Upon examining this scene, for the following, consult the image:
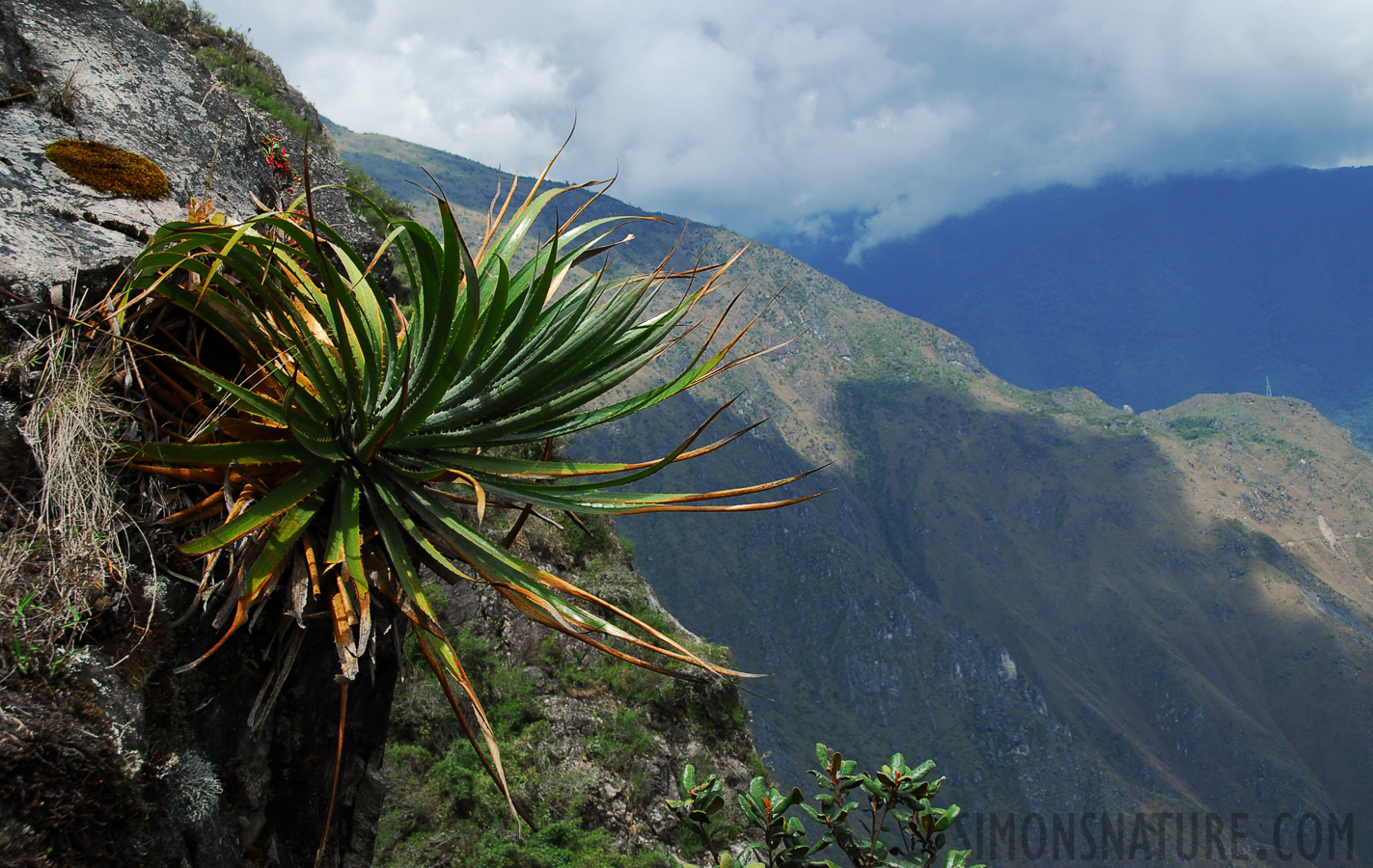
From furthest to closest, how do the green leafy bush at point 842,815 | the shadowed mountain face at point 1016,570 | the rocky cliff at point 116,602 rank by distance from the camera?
1. the shadowed mountain face at point 1016,570
2. the green leafy bush at point 842,815
3. the rocky cliff at point 116,602

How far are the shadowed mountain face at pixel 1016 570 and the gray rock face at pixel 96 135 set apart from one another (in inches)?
3543

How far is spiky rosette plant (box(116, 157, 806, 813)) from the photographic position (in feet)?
7.14

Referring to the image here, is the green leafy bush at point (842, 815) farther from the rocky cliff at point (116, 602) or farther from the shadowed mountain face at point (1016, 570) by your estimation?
the shadowed mountain face at point (1016, 570)

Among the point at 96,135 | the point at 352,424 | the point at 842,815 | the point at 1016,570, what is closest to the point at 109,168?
the point at 96,135

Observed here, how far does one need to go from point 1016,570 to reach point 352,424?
171m

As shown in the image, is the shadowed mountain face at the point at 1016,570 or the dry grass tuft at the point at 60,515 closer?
the dry grass tuft at the point at 60,515

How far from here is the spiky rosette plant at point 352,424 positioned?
85.7 inches

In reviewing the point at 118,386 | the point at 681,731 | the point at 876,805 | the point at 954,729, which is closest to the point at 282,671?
the point at 118,386

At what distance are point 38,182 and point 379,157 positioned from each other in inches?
7720

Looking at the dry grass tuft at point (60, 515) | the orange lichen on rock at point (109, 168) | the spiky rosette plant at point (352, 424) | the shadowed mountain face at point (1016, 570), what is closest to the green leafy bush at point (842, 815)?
the spiky rosette plant at point (352, 424)

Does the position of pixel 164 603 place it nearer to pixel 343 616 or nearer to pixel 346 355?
pixel 343 616

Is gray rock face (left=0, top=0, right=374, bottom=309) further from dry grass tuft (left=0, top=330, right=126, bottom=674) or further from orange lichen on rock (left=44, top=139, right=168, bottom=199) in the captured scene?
dry grass tuft (left=0, top=330, right=126, bottom=674)

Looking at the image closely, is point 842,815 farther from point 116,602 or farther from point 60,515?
point 60,515

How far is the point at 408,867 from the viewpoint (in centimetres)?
680
